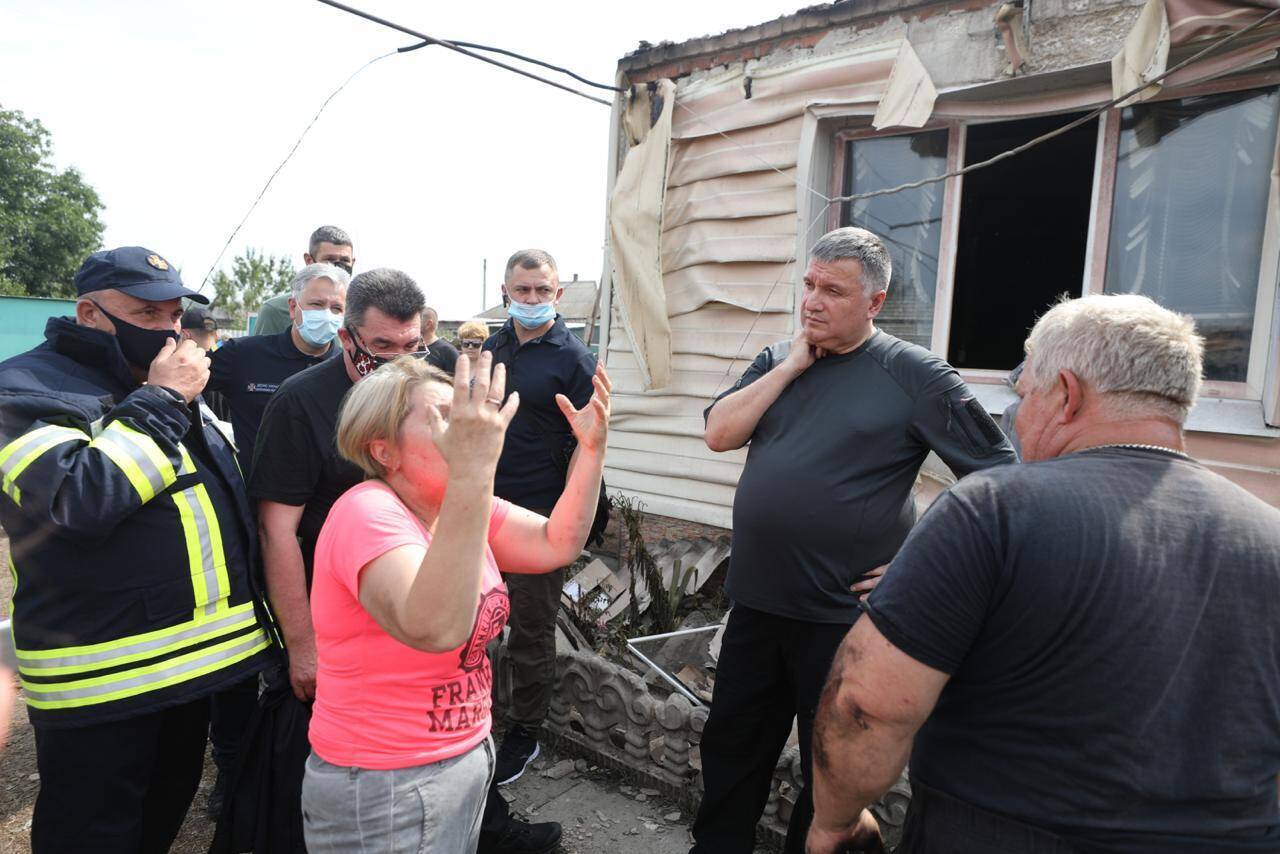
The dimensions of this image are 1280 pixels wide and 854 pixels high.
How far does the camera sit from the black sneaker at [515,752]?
317 centimetres

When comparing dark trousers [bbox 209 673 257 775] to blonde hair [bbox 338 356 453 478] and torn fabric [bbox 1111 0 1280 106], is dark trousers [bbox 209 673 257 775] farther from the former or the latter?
torn fabric [bbox 1111 0 1280 106]

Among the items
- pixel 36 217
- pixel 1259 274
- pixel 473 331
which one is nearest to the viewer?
pixel 1259 274

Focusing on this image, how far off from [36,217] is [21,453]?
43753 mm

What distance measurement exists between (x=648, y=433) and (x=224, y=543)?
12.1 feet

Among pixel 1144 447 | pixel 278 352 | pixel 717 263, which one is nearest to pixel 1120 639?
pixel 1144 447

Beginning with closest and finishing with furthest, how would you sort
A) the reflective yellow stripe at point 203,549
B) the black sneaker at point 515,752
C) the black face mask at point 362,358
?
the reflective yellow stripe at point 203,549 → the black face mask at point 362,358 → the black sneaker at point 515,752

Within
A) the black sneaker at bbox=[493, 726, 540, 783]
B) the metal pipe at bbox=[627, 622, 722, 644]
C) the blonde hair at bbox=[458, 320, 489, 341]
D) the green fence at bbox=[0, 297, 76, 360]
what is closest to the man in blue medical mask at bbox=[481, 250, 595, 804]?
the black sneaker at bbox=[493, 726, 540, 783]

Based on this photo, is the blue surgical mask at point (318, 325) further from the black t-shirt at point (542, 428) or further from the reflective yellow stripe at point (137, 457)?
the reflective yellow stripe at point (137, 457)

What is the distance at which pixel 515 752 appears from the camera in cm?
327

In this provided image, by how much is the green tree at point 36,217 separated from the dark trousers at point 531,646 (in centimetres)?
4003

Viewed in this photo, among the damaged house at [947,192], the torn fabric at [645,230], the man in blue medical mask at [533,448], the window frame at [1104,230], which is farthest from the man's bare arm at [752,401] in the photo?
the torn fabric at [645,230]

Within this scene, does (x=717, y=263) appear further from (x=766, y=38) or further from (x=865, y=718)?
(x=865, y=718)

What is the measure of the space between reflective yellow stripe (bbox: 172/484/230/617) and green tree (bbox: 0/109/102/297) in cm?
4049

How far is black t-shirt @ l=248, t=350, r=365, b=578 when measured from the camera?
2248mm
